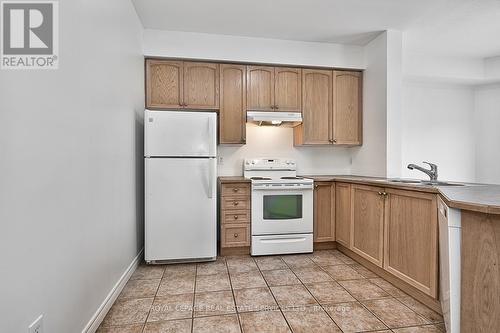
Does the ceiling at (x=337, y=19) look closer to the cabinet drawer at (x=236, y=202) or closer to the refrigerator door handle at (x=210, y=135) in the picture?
the refrigerator door handle at (x=210, y=135)

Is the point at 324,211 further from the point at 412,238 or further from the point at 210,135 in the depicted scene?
the point at 210,135

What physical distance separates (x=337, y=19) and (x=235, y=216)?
99.4 inches

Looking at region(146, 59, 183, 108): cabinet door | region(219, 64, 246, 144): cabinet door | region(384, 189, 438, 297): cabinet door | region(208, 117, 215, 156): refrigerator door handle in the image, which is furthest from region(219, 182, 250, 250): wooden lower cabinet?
region(384, 189, 438, 297): cabinet door

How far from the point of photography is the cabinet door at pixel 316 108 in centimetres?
346

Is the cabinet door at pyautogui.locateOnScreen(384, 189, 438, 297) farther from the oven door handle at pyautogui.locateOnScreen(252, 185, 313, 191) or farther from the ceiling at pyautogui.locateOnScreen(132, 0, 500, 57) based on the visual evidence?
the ceiling at pyautogui.locateOnScreen(132, 0, 500, 57)

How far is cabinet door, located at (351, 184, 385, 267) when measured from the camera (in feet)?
7.90

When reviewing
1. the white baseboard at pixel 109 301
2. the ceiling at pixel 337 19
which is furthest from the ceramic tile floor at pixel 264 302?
the ceiling at pixel 337 19

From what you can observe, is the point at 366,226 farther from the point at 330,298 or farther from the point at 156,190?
the point at 156,190

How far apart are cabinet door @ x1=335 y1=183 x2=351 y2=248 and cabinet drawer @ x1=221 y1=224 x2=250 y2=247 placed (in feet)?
3.76

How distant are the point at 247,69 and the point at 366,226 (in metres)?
2.35

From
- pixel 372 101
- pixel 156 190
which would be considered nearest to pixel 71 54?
pixel 156 190

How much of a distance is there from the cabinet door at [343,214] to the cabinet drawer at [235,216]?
115cm

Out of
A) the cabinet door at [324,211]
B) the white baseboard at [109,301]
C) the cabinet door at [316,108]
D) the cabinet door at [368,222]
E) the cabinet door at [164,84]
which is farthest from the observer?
the cabinet door at [316,108]

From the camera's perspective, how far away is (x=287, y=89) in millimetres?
3418
